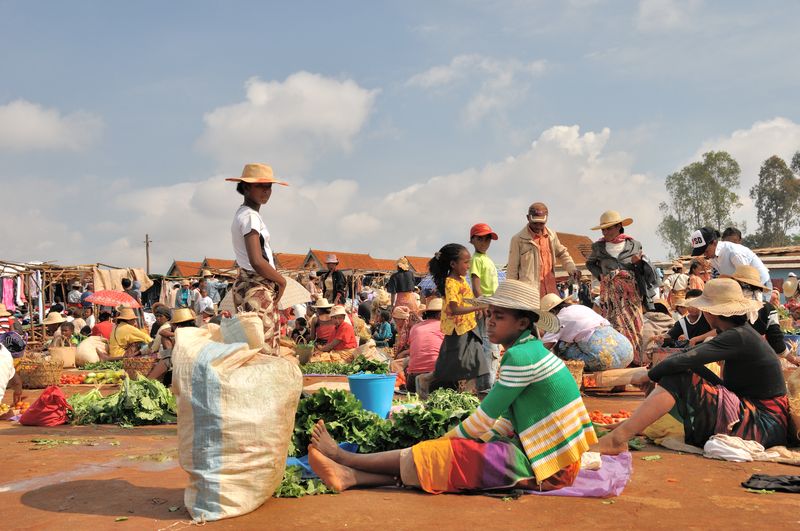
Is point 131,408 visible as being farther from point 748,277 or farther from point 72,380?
point 748,277

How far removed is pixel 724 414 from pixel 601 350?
323 cm

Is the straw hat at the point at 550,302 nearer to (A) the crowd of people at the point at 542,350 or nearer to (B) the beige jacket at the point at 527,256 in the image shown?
(A) the crowd of people at the point at 542,350

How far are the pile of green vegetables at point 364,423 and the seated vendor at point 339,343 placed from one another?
604cm

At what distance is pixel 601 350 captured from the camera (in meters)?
7.94

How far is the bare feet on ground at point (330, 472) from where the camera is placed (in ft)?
12.2

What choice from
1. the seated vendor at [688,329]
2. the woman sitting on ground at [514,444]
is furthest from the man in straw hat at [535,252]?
the woman sitting on ground at [514,444]

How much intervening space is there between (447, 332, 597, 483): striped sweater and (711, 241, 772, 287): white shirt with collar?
5.25 metres

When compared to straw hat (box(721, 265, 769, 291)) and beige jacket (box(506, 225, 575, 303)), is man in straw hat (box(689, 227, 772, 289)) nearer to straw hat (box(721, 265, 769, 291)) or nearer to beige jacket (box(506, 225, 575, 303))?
straw hat (box(721, 265, 769, 291))

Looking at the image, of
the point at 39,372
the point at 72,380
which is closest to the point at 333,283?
the point at 72,380

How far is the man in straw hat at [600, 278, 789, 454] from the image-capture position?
14.9 feet

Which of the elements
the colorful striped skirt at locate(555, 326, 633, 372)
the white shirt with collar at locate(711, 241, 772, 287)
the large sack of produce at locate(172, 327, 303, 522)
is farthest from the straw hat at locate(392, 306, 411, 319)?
the large sack of produce at locate(172, 327, 303, 522)

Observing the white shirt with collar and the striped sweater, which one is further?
the white shirt with collar

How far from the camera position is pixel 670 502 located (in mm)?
3682

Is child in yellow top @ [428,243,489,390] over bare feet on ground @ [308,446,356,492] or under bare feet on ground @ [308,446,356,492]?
over
